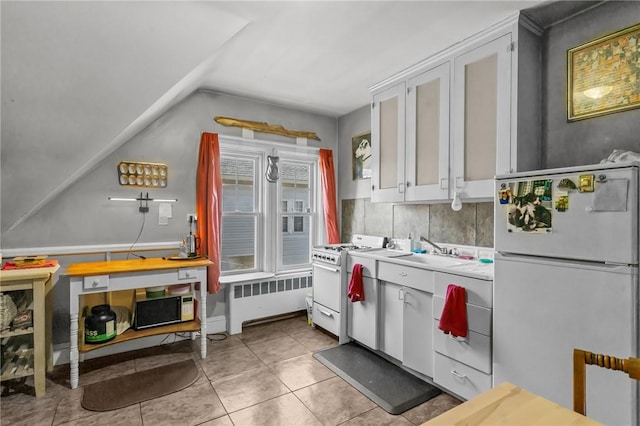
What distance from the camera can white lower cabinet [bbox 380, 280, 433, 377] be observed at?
2.44m

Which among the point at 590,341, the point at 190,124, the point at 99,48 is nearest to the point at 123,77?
the point at 99,48

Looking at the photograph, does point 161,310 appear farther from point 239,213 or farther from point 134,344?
point 239,213

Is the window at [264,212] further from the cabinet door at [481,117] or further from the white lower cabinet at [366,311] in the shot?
the cabinet door at [481,117]

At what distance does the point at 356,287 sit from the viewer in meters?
2.97

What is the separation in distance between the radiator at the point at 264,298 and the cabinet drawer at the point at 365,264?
3.42 ft

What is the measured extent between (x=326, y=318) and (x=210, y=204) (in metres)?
1.71

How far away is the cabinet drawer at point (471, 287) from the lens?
2020mm

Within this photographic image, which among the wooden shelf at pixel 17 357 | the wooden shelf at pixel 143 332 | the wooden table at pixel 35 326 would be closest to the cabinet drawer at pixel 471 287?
the wooden shelf at pixel 143 332

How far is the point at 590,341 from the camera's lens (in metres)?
1.55

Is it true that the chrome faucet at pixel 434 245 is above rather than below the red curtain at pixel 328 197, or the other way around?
below

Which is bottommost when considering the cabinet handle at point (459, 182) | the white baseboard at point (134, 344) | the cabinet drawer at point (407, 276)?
the white baseboard at point (134, 344)

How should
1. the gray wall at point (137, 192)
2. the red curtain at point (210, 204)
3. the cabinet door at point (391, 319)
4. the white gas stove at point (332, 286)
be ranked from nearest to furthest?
the cabinet door at point (391, 319)
the gray wall at point (137, 192)
the white gas stove at point (332, 286)
the red curtain at point (210, 204)

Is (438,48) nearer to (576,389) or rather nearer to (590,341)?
(590,341)

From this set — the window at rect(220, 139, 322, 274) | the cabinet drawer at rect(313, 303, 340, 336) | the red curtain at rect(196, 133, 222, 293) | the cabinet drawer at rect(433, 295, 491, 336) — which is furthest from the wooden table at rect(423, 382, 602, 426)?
the window at rect(220, 139, 322, 274)
